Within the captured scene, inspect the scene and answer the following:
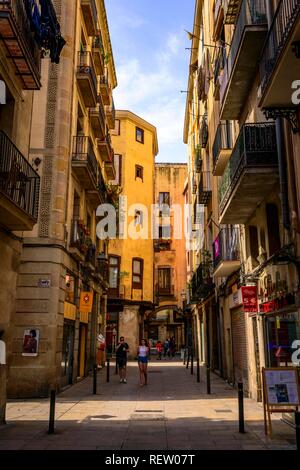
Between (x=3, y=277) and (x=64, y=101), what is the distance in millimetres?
8813

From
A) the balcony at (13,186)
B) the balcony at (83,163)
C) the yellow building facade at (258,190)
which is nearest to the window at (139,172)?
the balcony at (83,163)

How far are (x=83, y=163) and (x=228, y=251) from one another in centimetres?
626

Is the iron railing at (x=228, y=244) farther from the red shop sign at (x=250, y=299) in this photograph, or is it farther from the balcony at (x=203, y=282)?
the balcony at (x=203, y=282)

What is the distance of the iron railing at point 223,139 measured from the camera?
53.5 feet

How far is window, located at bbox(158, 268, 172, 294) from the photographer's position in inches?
1748

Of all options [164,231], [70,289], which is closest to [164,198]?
[164,231]

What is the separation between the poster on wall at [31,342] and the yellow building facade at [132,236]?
61.2 ft

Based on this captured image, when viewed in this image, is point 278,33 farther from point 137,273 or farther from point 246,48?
point 137,273

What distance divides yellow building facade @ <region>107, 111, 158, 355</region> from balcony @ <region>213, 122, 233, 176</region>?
16.5 meters

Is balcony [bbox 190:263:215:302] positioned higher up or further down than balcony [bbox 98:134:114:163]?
further down

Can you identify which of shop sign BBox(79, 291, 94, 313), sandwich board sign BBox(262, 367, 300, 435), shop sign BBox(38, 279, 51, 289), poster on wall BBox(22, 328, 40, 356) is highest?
shop sign BBox(38, 279, 51, 289)

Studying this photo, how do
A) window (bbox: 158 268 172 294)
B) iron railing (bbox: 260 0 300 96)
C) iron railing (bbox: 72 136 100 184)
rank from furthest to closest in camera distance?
window (bbox: 158 268 172 294), iron railing (bbox: 72 136 100 184), iron railing (bbox: 260 0 300 96)

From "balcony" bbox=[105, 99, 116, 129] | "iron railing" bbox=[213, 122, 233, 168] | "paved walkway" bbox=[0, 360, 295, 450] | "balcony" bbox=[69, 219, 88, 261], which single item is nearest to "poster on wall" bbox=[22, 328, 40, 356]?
"paved walkway" bbox=[0, 360, 295, 450]

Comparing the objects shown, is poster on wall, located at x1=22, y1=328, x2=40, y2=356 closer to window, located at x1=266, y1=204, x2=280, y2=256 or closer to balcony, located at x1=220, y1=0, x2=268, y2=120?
window, located at x1=266, y1=204, x2=280, y2=256
